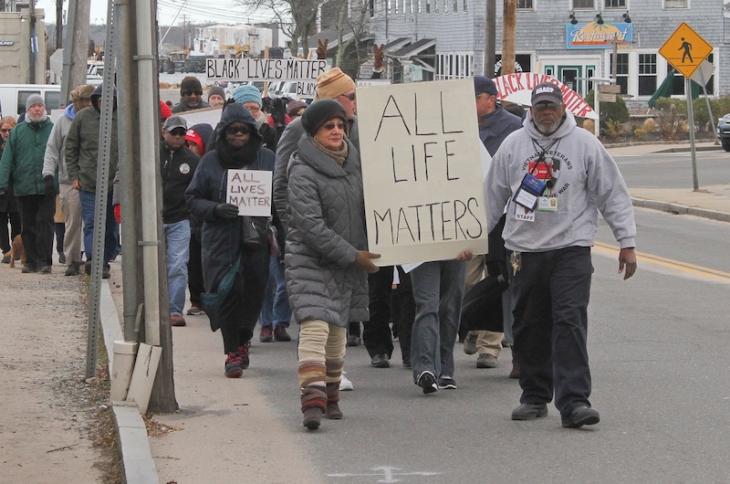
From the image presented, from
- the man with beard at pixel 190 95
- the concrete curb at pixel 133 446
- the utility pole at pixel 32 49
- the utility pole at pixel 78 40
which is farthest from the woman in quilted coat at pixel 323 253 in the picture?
the utility pole at pixel 32 49

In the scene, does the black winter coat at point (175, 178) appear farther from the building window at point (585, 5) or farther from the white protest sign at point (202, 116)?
the building window at point (585, 5)

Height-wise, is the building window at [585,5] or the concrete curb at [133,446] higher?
the building window at [585,5]

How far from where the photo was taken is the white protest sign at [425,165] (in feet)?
28.6

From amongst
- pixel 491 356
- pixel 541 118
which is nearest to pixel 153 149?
pixel 541 118

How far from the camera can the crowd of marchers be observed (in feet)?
26.8

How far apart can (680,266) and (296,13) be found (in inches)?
2605

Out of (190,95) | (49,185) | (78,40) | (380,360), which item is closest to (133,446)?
(380,360)

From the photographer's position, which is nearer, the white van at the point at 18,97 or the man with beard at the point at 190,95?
the man with beard at the point at 190,95

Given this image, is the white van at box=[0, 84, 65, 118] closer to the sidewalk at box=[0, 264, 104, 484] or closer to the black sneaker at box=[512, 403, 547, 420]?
the sidewalk at box=[0, 264, 104, 484]

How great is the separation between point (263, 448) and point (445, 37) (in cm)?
6033

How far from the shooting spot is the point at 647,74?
205ft

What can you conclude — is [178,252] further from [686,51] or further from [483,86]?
[686,51]

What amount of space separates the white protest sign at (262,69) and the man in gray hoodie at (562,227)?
42.5ft

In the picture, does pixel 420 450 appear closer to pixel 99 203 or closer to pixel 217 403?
pixel 217 403
